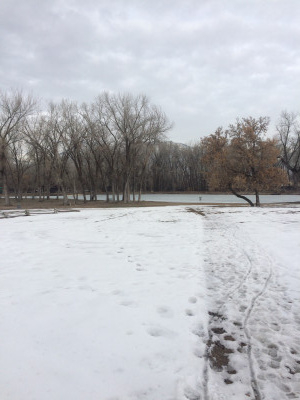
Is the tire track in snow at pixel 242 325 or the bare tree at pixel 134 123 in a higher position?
the bare tree at pixel 134 123

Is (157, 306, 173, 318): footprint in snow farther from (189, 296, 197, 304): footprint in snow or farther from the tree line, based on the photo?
the tree line

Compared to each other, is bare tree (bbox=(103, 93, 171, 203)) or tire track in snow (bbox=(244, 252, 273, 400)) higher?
bare tree (bbox=(103, 93, 171, 203))

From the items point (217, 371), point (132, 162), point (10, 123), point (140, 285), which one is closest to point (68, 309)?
point (140, 285)

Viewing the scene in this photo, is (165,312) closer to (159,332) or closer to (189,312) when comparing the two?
(189,312)

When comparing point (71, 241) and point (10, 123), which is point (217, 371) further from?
point (10, 123)

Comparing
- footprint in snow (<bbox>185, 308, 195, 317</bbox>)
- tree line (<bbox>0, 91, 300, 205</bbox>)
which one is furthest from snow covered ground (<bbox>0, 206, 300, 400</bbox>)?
tree line (<bbox>0, 91, 300, 205</bbox>)

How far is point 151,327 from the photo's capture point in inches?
123

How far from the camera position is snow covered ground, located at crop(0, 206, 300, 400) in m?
2.22

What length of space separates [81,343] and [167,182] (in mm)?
87279

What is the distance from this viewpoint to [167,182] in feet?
293

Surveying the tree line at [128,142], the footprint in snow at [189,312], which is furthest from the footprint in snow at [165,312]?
the tree line at [128,142]

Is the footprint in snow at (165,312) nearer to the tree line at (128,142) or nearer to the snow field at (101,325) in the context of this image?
the snow field at (101,325)

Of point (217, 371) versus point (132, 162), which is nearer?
point (217, 371)

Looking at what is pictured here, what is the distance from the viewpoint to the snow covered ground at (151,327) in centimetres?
222
